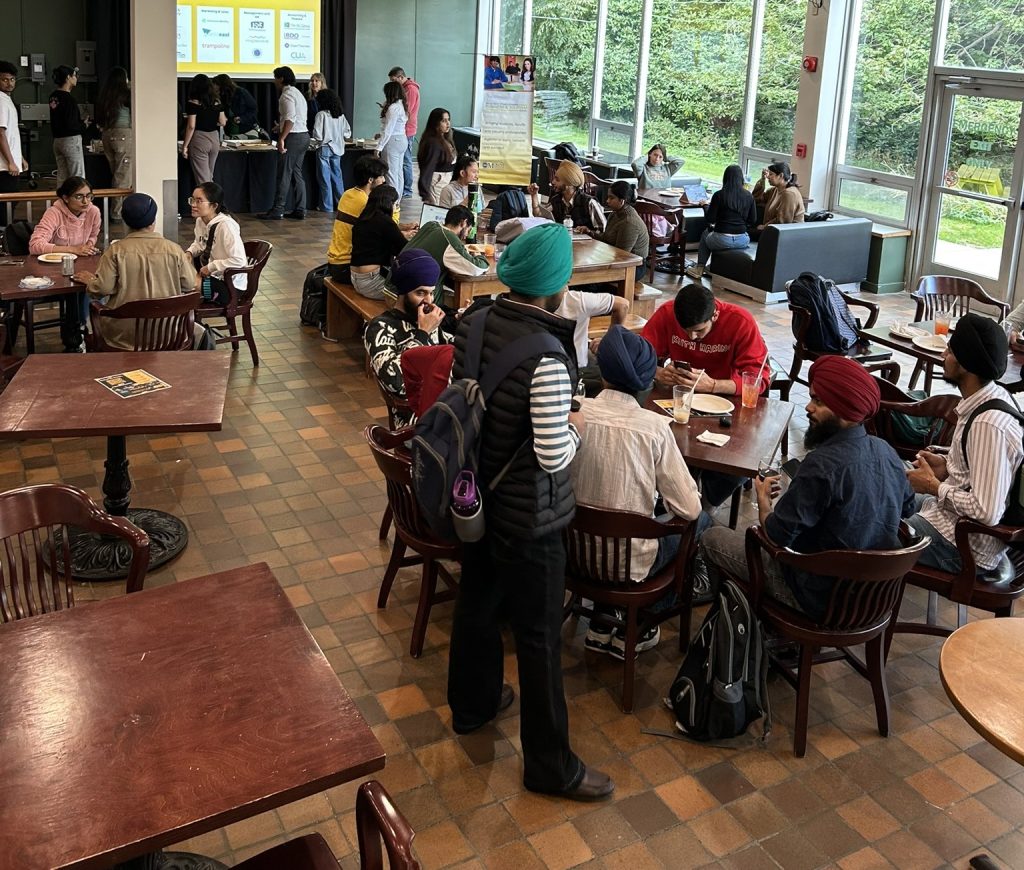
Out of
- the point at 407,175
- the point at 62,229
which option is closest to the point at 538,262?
the point at 62,229

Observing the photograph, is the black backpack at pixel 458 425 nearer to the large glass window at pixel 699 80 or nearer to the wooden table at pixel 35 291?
the wooden table at pixel 35 291

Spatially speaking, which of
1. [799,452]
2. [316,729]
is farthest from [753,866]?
[799,452]

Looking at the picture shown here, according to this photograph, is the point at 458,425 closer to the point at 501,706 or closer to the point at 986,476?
the point at 501,706

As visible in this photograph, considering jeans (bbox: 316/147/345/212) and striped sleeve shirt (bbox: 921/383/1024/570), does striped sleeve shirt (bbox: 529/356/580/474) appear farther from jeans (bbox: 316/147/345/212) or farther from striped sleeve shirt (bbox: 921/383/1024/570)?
jeans (bbox: 316/147/345/212)

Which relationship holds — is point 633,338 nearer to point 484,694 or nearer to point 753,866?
point 484,694

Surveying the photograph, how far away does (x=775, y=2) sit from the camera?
11.3 meters

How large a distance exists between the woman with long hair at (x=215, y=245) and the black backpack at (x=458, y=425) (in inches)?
167

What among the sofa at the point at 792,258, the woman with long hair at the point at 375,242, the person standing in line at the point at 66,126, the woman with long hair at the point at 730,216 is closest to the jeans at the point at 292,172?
the person standing in line at the point at 66,126

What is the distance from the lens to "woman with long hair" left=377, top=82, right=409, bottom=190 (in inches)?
489

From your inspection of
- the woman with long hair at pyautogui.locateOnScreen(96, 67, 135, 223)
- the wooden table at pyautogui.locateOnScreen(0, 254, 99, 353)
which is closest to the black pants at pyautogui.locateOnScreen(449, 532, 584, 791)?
the wooden table at pyautogui.locateOnScreen(0, 254, 99, 353)

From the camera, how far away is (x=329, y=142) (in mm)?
12016

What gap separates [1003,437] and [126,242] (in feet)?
13.9

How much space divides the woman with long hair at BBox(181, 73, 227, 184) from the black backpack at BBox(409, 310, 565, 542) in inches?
357

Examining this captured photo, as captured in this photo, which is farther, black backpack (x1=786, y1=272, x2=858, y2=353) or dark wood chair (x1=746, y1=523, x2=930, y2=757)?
black backpack (x1=786, y1=272, x2=858, y2=353)
